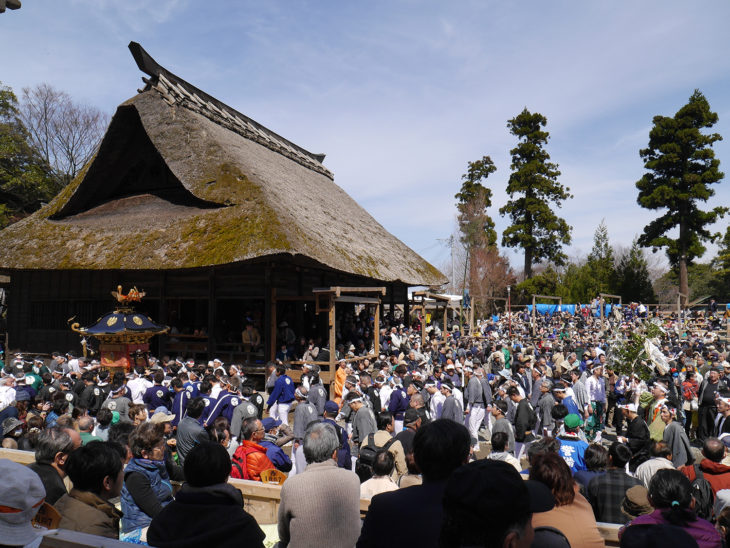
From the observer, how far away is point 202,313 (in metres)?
19.6

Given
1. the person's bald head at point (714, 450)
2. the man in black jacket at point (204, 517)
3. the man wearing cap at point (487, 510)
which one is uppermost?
the man wearing cap at point (487, 510)

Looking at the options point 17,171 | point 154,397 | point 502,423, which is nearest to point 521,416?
point 502,423

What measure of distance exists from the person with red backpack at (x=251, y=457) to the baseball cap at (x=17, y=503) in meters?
2.70

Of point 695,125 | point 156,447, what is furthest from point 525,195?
point 156,447

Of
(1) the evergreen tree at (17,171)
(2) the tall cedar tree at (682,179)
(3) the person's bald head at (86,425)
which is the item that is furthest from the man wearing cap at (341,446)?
(2) the tall cedar tree at (682,179)

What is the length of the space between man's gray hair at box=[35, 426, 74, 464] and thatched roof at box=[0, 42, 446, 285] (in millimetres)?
8909

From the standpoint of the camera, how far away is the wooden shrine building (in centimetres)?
1434

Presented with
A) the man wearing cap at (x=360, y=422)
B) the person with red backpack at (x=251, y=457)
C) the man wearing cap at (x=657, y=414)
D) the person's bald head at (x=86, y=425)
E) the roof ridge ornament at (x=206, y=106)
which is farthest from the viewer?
the roof ridge ornament at (x=206, y=106)

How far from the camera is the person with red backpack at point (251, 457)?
504cm

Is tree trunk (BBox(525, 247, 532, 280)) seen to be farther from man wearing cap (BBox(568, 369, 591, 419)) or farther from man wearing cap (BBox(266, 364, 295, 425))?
man wearing cap (BBox(266, 364, 295, 425))

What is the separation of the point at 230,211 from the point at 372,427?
9479 mm

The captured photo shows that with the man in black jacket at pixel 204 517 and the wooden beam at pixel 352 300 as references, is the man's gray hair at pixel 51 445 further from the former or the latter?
the wooden beam at pixel 352 300

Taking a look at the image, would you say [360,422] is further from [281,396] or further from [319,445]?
[319,445]

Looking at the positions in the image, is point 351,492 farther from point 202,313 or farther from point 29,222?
point 29,222
